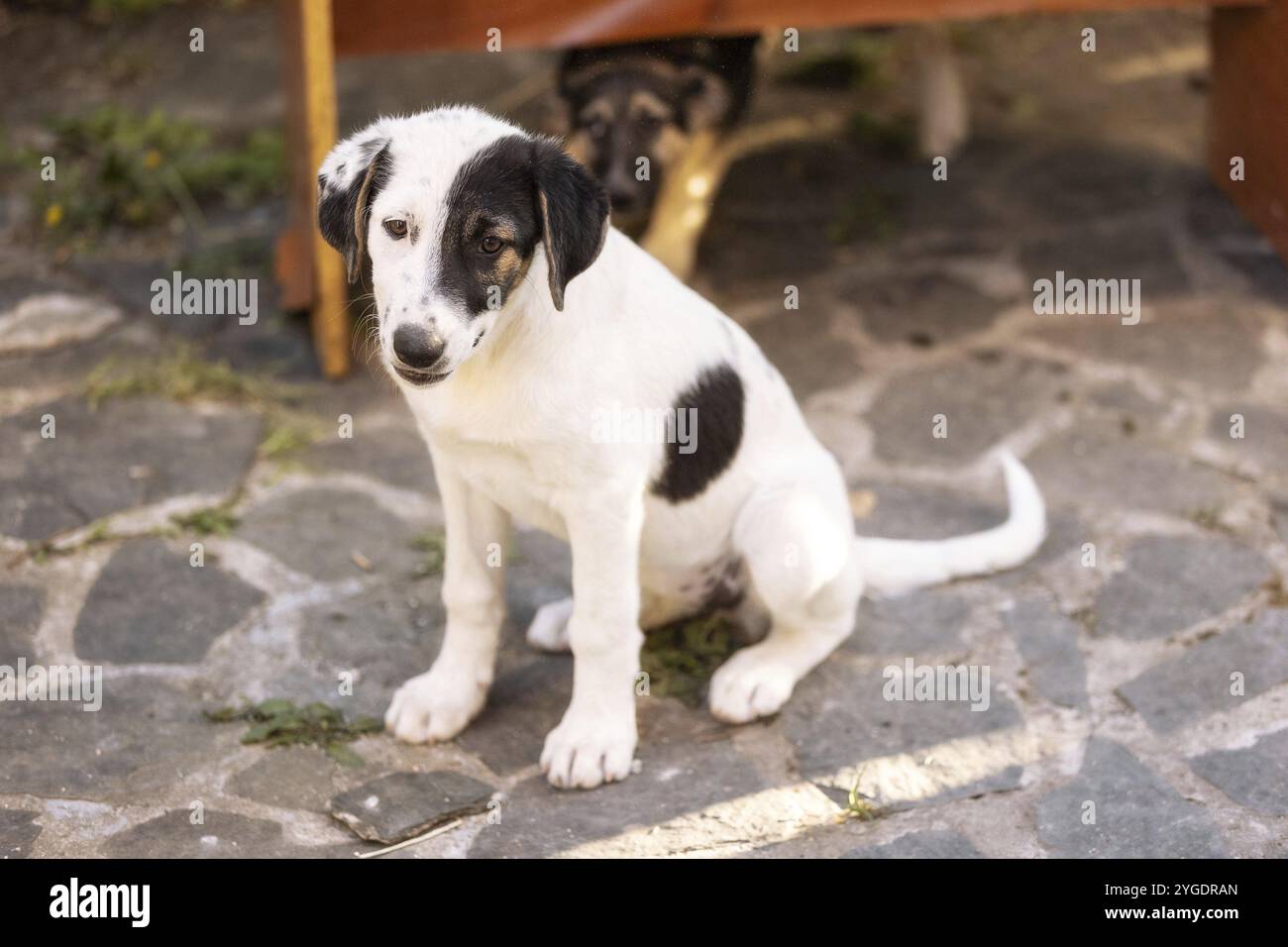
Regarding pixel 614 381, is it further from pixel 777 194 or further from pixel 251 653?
pixel 777 194

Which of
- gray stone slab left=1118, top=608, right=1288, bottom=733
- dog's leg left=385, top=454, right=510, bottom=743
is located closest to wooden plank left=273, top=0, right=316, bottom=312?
dog's leg left=385, top=454, right=510, bottom=743

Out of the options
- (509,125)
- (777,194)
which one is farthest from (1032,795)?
(777,194)

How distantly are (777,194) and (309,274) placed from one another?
251 centimetres

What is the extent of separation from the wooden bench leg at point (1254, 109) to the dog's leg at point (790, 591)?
3.38 metres

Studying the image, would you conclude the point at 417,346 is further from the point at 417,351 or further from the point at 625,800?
the point at 625,800

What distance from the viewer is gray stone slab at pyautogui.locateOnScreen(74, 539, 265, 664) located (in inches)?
175

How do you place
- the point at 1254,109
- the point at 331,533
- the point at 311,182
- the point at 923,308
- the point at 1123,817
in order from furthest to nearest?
the point at 1254,109 < the point at 923,308 < the point at 311,182 < the point at 331,533 < the point at 1123,817

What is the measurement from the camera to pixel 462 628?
4121 millimetres

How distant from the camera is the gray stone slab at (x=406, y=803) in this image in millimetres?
3789

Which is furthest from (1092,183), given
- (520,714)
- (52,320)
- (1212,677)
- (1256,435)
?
(52,320)

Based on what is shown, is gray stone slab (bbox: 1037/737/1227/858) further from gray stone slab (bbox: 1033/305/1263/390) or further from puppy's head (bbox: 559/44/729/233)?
puppy's head (bbox: 559/44/729/233)

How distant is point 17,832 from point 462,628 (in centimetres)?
121

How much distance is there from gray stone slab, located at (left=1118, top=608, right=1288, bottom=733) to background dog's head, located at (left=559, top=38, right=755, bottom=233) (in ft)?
9.87

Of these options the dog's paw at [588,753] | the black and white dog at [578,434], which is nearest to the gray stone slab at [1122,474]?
the black and white dog at [578,434]
